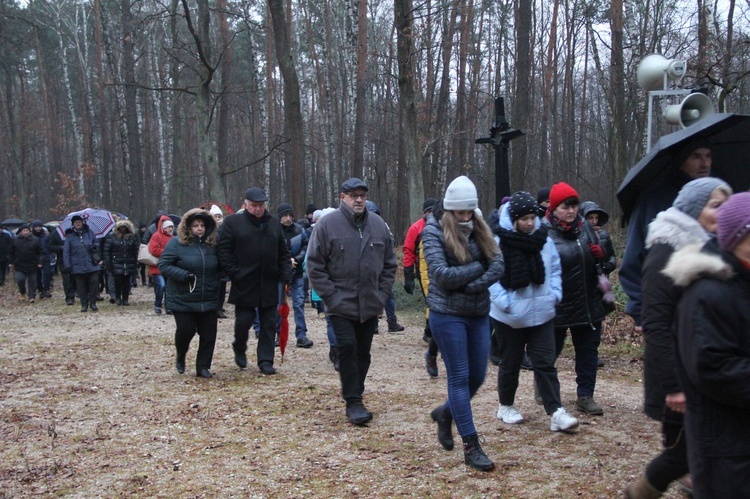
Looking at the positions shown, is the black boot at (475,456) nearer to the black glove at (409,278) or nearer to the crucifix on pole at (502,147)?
the black glove at (409,278)

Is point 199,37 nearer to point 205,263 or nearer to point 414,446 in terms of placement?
point 205,263

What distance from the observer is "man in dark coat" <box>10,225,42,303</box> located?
63.9 ft

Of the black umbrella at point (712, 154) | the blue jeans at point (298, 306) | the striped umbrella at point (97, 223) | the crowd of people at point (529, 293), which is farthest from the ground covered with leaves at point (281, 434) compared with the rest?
the striped umbrella at point (97, 223)

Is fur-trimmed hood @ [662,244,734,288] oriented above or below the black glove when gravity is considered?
above

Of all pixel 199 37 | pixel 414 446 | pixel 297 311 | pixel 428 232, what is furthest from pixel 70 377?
pixel 199 37

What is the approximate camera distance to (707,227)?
12.0ft

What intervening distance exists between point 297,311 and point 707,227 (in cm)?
840

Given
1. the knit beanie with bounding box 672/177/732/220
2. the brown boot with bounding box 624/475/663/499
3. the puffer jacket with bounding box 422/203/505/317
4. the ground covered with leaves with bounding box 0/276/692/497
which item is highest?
the knit beanie with bounding box 672/177/732/220

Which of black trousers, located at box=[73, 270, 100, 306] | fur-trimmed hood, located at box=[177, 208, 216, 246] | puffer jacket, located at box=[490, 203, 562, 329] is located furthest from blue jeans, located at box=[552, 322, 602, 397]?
black trousers, located at box=[73, 270, 100, 306]

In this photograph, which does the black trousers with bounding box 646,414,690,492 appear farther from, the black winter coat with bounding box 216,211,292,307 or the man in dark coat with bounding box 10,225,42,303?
the man in dark coat with bounding box 10,225,42,303

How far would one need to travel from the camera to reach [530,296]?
596 cm

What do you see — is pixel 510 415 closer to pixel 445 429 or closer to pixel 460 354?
pixel 445 429

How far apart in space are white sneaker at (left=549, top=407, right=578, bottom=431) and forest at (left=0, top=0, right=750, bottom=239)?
26.9 feet

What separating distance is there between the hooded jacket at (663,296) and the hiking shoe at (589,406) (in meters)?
2.95
